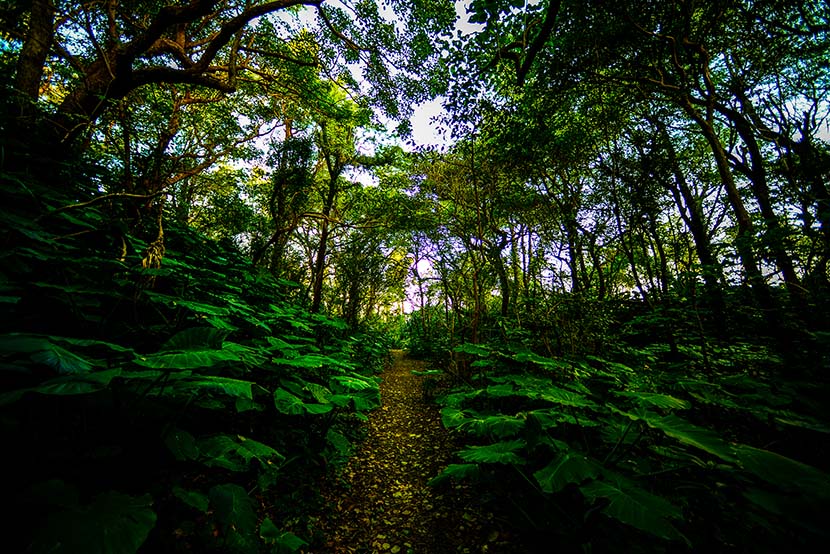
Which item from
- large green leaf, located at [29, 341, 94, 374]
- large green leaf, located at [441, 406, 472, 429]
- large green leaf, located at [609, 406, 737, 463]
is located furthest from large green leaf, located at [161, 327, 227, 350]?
large green leaf, located at [609, 406, 737, 463]

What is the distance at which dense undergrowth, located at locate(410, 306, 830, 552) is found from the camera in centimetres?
151

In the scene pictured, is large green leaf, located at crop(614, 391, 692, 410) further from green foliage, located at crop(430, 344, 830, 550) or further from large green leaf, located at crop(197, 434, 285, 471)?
large green leaf, located at crop(197, 434, 285, 471)

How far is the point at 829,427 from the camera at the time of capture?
1871 mm

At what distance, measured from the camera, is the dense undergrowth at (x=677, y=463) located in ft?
4.95

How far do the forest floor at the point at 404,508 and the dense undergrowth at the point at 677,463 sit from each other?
Result: 1.01ft

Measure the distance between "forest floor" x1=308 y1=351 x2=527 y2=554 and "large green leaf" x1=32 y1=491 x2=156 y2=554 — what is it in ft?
6.91

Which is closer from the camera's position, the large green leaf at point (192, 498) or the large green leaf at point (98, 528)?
the large green leaf at point (98, 528)

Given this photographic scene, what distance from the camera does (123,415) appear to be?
201cm

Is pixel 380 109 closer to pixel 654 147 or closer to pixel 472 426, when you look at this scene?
pixel 654 147

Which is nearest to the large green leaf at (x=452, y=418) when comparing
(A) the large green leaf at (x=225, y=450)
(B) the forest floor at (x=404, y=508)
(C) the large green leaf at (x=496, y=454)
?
(C) the large green leaf at (x=496, y=454)

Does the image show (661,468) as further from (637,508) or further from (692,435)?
(637,508)

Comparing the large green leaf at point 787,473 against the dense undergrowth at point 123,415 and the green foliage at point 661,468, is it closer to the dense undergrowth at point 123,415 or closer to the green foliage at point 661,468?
the green foliage at point 661,468

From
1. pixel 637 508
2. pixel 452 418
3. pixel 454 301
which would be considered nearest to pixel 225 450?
pixel 452 418

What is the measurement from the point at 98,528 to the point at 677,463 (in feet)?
12.3
